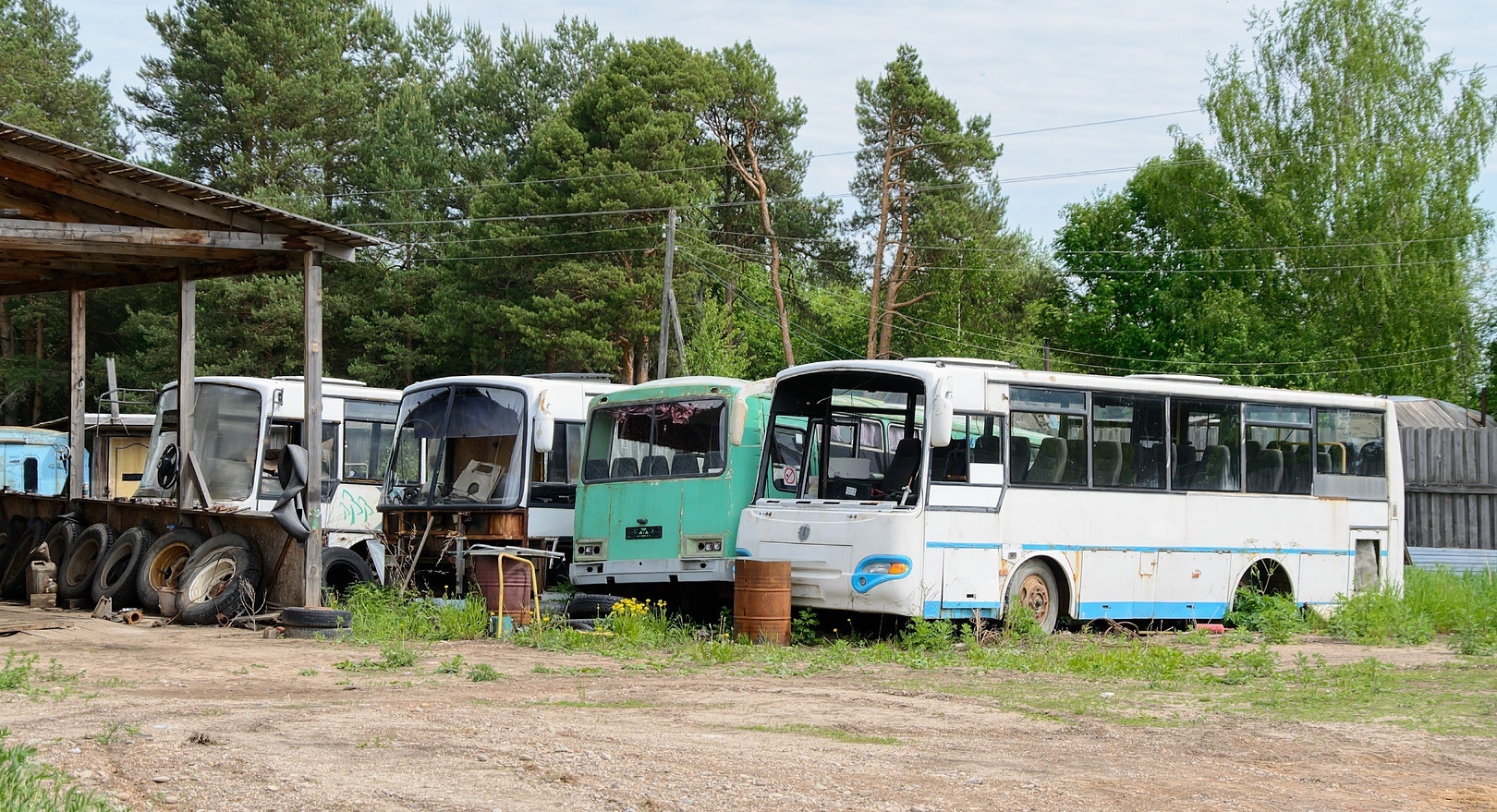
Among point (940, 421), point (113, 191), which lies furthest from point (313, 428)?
point (940, 421)

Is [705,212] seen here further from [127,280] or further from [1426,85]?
[127,280]

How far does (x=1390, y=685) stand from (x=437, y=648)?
753 centimetres

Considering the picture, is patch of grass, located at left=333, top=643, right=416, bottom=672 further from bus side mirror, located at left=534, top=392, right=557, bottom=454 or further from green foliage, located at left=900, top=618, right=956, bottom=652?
bus side mirror, located at left=534, top=392, right=557, bottom=454

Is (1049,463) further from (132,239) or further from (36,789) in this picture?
(36,789)

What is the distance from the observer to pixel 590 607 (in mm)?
14250

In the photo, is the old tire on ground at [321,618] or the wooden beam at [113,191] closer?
the old tire on ground at [321,618]

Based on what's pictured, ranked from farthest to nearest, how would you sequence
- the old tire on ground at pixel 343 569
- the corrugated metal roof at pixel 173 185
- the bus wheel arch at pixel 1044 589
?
1. the old tire on ground at pixel 343 569
2. the bus wheel arch at pixel 1044 589
3. the corrugated metal roof at pixel 173 185

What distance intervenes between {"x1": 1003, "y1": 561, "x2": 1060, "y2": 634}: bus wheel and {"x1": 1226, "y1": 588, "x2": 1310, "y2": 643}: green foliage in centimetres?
210

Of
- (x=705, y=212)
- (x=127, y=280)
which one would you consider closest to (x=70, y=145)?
(x=127, y=280)

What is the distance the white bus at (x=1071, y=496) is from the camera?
44.1ft

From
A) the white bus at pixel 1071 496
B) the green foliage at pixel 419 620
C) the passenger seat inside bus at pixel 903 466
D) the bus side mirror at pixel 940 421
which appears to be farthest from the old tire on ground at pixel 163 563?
the bus side mirror at pixel 940 421

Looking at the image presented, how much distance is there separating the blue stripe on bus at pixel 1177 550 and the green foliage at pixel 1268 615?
1.50 feet

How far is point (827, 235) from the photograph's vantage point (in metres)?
50.5

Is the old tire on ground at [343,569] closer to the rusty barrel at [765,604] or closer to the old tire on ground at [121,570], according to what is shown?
the old tire on ground at [121,570]
